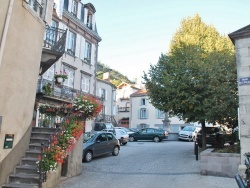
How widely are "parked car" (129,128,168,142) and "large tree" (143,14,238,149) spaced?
879cm

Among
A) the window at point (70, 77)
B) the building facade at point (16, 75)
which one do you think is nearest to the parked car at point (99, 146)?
the building facade at point (16, 75)

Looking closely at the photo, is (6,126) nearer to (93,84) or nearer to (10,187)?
(10,187)

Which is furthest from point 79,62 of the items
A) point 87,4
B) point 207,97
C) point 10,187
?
point 10,187

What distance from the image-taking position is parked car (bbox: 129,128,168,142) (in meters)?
22.7

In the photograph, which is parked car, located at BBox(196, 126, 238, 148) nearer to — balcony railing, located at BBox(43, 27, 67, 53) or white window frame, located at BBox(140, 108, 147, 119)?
balcony railing, located at BBox(43, 27, 67, 53)

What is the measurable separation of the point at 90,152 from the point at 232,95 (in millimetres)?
7347

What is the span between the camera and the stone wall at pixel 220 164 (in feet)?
26.1

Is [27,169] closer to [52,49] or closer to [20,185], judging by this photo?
[20,185]

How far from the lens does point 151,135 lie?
2300 centimetres

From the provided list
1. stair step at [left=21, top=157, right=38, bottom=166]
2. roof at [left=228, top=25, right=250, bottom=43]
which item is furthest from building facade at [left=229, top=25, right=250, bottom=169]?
stair step at [left=21, top=157, right=38, bottom=166]

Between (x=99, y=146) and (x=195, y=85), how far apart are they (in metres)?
5.90

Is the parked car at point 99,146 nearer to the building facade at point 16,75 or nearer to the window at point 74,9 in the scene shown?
the building facade at point 16,75

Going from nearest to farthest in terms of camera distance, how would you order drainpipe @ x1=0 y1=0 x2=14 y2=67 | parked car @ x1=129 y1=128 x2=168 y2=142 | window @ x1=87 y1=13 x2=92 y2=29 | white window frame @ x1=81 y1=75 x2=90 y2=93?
1. drainpipe @ x1=0 y1=0 x2=14 y2=67
2. white window frame @ x1=81 y1=75 x2=90 y2=93
3. parked car @ x1=129 y1=128 x2=168 y2=142
4. window @ x1=87 y1=13 x2=92 y2=29

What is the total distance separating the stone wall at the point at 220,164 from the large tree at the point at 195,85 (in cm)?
294
